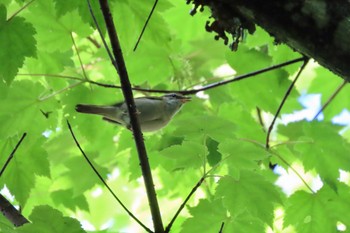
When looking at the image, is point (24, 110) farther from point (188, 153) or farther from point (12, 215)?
point (188, 153)

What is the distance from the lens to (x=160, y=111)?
2580 millimetres

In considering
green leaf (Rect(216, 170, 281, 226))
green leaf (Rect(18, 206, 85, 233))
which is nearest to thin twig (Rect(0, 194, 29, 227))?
green leaf (Rect(18, 206, 85, 233))

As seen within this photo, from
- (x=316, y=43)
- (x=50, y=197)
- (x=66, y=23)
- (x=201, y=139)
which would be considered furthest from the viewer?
(x=50, y=197)

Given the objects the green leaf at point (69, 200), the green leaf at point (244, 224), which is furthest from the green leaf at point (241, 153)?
the green leaf at point (69, 200)

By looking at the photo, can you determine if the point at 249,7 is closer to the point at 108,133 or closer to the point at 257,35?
the point at 257,35

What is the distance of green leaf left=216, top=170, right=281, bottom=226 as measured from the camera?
186cm

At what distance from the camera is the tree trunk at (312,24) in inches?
43.8

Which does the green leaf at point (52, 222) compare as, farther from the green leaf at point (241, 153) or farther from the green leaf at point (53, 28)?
the green leaf at point (53, 28)

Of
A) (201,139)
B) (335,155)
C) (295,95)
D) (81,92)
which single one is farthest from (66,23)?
(335,155)

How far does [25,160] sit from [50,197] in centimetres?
83

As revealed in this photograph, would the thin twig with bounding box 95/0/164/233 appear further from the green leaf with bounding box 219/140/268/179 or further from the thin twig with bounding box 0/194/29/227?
the thin twig with bounding box 0/194/29/227

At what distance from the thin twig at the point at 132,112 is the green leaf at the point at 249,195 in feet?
1.08

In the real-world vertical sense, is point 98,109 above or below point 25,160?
above

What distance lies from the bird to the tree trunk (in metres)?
1.37
